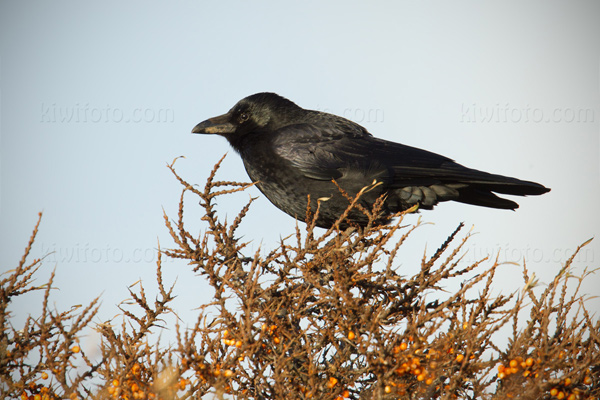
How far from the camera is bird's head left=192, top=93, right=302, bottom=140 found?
5.78m

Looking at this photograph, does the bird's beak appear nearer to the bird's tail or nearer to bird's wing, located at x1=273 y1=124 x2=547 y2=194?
bird's wing, located at x1=273 y1=124 x2=547 y2=194

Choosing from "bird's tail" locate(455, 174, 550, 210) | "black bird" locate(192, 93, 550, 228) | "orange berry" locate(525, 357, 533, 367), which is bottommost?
"orange berry" locate(525, 357, 533, 367)

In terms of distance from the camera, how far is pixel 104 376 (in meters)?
2.69

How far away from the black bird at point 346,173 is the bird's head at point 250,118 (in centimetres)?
2

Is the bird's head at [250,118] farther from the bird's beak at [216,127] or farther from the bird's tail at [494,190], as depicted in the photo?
the bird's tail at [494,190]

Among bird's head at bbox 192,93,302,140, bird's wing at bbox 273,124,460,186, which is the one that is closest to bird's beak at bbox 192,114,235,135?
bird's head at bbox 192,93,302,140

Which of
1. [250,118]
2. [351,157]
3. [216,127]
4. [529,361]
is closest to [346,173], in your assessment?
[351,157]

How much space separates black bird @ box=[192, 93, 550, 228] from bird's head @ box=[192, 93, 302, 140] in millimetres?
16

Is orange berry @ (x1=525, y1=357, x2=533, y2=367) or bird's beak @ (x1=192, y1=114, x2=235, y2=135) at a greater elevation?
bird's beak @ (x1=192, y1=114, x2=235, y2=135)

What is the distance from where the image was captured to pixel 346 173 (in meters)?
5.21

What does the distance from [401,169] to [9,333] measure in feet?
11.7

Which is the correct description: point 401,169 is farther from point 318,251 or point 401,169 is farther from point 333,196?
point 318,251

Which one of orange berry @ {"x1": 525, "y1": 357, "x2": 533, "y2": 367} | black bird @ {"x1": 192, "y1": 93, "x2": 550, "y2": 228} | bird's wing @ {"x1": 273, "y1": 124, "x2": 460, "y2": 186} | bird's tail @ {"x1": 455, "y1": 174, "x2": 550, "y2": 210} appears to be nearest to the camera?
orange berry @ {"x1": 525, "y1": 357, "x2": 533, "y2": 367}

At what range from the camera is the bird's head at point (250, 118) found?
5777mm
